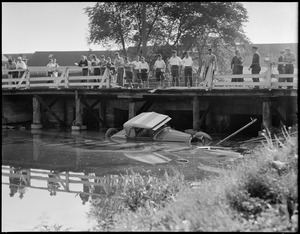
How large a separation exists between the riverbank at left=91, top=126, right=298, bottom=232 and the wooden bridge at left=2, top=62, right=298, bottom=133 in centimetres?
866

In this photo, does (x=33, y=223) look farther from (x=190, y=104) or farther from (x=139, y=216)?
(x=190, y=104)

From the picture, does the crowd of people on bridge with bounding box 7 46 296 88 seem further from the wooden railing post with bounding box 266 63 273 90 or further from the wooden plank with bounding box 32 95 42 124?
the wooden plank with bounding box 32 95 42 124

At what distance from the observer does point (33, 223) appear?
20.8 ft

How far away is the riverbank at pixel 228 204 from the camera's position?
4.72 m

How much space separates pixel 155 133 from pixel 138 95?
3.23 m

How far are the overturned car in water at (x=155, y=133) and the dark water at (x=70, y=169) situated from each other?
560 millimetres

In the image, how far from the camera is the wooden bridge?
15.5m

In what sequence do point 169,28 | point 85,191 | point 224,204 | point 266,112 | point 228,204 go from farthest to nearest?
1. point 169,28
2. point 266,112
3. point 85,191
4. point 228,204
5. point 224,204

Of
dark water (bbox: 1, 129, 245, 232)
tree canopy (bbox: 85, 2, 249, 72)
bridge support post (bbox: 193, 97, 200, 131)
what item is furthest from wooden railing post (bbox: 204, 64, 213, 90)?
dark water (bbox: 1, 129, 245, 232)

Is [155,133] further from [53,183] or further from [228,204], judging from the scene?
[228,204]

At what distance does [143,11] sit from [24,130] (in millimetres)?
6802

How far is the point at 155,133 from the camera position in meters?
14.6

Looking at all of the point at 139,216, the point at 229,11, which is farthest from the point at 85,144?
the point at 139,216

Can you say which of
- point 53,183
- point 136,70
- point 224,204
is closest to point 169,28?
point 136,70
